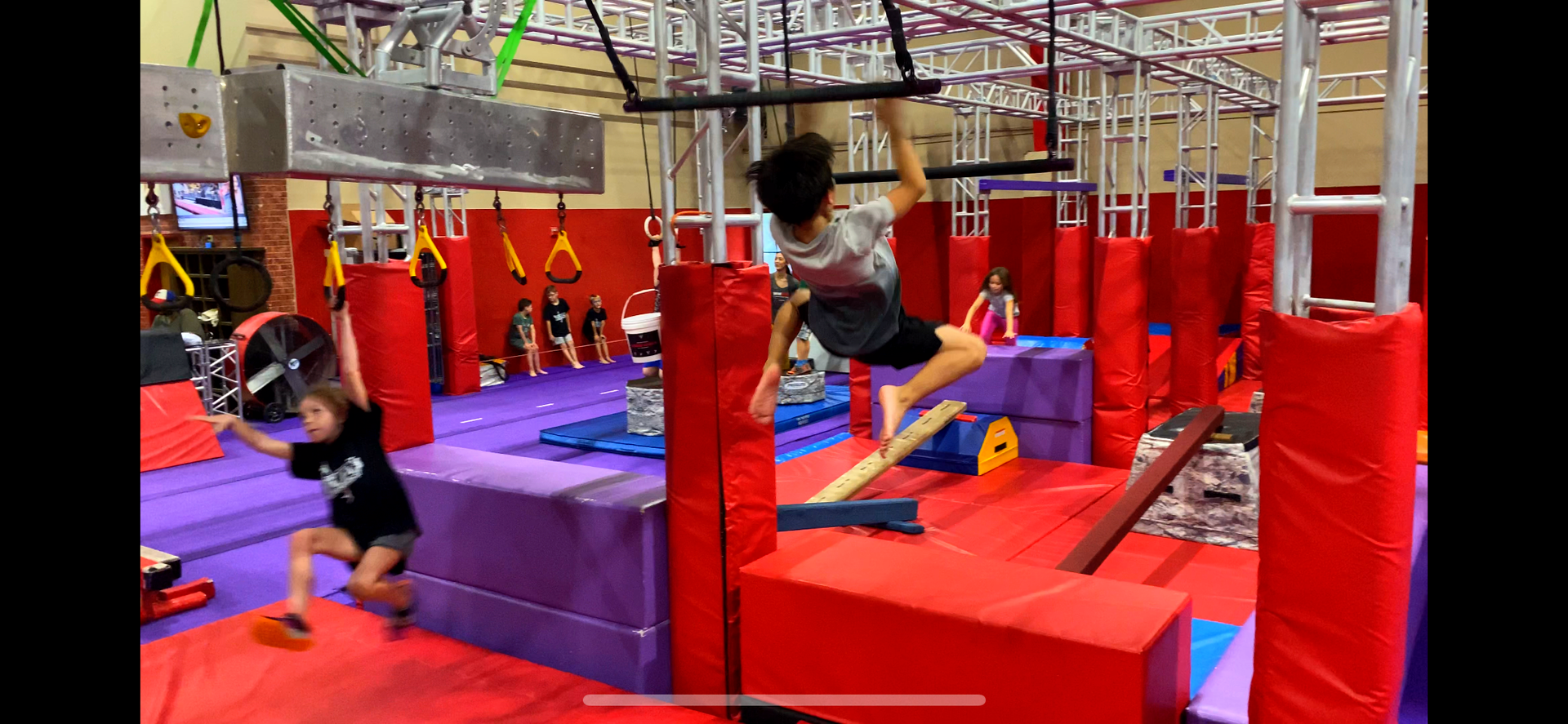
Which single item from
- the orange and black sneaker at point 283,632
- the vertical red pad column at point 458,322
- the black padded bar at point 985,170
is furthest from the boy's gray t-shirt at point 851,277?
the vertical red pad column at point 458,322

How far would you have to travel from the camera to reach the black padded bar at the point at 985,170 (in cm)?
345

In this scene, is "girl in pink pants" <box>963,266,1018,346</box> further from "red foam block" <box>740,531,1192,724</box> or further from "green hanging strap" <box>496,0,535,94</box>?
"green hanging strap" <box>496,0,535,94</box>

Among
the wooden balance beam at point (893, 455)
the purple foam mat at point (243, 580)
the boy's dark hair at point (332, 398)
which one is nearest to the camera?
the boy's dark hair at point (332, 398)

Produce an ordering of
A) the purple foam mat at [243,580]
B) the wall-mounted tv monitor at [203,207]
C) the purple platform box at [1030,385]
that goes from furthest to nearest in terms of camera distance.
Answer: the wall-mounted tv monitor at [203,207]
the purple platform box at [1030,385]
the purple foam mat at [243,580]

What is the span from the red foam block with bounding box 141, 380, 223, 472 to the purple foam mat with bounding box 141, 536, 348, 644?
265 centimetres

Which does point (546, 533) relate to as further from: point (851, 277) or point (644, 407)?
point (644, 407)

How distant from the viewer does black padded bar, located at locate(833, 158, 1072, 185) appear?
345cm

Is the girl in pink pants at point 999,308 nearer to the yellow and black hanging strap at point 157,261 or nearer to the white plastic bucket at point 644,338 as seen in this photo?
the white plastic bucket at point 644,338

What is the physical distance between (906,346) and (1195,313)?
702cm

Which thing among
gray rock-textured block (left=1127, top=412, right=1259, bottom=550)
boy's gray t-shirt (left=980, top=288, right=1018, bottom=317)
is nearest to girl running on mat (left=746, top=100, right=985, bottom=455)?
gray rock-textured block (left=1127, top=412, right=1259, bottom=550)

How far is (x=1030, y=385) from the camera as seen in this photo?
8820 millimetres

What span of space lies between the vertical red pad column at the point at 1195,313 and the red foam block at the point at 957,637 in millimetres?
6374
